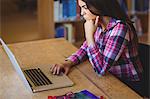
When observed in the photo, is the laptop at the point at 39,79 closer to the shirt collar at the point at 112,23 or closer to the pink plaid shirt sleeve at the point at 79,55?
the pink plaid shirt sleeve at the point at 79,55

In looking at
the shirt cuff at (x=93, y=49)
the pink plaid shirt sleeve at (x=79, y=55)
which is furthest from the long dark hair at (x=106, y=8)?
the pink plaid shirt sleeve at (x=79, y=55)

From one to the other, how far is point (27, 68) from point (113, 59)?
0.44 m

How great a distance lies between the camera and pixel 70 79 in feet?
4.85

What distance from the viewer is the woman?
1454mm

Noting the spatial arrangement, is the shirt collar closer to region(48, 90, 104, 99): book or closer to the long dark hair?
the long dark hair

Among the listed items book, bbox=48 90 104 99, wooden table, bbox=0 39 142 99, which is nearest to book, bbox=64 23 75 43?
wooden table, bbox=0 39 142 99

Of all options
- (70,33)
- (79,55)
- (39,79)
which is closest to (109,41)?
(79,55)

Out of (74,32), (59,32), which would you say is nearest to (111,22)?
(59,32)

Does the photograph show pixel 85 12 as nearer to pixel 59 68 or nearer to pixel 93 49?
pixel 93 49

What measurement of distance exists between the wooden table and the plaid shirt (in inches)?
A: 2.7

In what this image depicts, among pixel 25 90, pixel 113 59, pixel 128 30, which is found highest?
pixel 128 30

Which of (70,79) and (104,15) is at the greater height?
(104,15)

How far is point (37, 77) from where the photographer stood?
4.91ft

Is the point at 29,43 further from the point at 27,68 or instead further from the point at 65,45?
the point at 27,68
